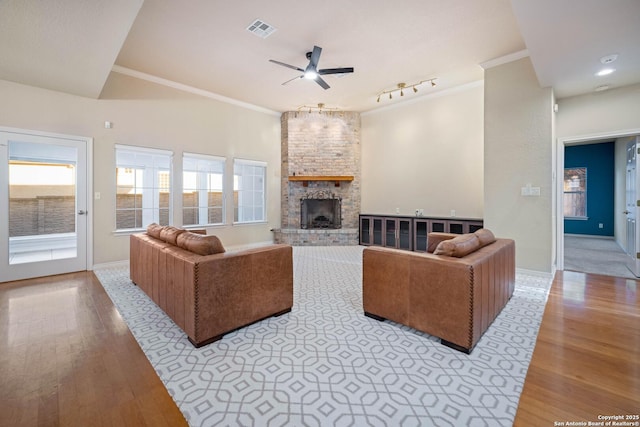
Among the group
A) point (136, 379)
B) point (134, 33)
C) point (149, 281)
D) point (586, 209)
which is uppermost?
point (134, 33)

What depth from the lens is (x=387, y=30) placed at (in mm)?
3627

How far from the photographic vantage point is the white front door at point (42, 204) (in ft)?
12.5

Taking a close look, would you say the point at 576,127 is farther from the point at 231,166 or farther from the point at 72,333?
the point at 72,333

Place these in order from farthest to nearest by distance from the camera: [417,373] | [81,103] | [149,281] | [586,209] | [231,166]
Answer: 1. [586,209]
2. [231,166]
3. [81,103]
4. [149,281]
5. [417,373]

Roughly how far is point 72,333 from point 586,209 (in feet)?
38.2

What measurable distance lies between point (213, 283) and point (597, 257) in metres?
7.09

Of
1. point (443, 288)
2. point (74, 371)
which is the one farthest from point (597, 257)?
point (74, 371)

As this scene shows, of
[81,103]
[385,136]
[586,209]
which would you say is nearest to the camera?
[81,103]

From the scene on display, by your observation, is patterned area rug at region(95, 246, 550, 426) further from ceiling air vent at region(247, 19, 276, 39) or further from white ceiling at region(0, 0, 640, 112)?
ceiling air vent at region(247, 19, 276, 39)

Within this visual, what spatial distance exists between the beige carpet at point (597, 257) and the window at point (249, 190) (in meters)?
6.22

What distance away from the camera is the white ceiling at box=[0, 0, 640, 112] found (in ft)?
8.54

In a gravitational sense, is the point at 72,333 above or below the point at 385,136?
below

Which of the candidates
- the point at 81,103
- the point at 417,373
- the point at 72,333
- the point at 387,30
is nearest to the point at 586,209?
the point at 387,30

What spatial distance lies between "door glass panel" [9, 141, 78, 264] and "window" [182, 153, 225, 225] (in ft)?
5.63
